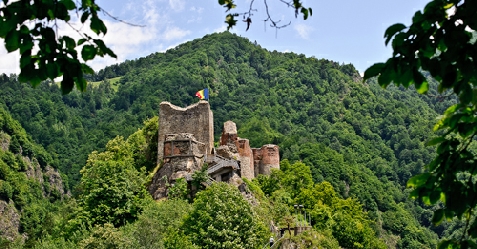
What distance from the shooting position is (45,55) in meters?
5.77

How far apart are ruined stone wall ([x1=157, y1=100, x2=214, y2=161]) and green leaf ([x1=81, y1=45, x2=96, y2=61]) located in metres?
36.6

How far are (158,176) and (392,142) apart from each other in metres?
100

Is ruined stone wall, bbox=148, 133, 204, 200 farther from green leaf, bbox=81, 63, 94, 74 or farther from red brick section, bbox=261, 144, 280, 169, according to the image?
green leaf, bbox=81, 63, 94, 74

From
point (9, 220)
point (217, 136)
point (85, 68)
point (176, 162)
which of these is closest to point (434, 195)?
point (85, 68)

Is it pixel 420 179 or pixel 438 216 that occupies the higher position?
pixel 420 179

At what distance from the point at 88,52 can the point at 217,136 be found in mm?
96715

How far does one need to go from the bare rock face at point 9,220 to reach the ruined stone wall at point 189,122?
58133 millimetres

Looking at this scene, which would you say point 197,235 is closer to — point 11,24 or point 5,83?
point 11,24

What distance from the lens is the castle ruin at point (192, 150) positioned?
39.4 meters

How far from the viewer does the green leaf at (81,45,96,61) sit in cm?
600

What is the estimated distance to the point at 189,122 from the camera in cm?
4322

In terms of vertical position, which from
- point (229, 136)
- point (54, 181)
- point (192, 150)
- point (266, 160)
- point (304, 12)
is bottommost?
point (304, 12)

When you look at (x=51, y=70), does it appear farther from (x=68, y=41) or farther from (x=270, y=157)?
(x=270, y=157)

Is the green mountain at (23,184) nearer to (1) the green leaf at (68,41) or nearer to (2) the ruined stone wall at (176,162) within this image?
(2) the ruined stone wall at (176,162)
